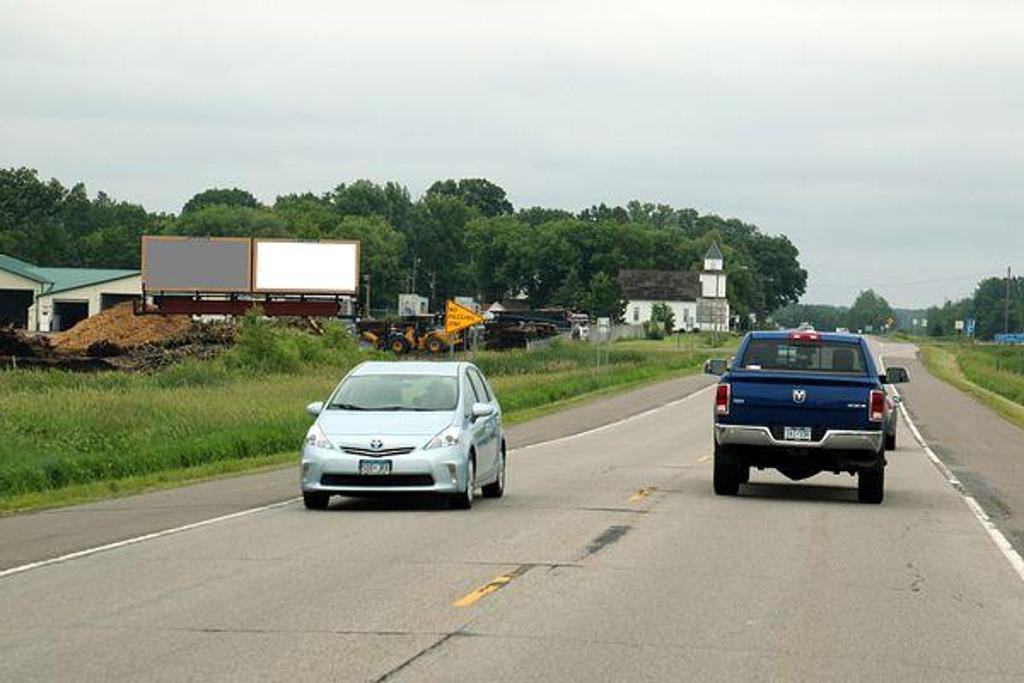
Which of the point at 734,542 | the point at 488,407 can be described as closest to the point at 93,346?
the point at 488,407

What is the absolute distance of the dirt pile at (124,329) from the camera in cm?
8409

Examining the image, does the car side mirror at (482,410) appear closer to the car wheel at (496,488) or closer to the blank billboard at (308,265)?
the car wheel at (496,488)

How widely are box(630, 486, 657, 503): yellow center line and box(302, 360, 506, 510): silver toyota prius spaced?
192 cm

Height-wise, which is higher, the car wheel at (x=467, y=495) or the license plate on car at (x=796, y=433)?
the license plate on car at (x=796, y=433)

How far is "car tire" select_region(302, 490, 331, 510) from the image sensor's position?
18.7 metres

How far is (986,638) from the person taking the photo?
10.9 meters

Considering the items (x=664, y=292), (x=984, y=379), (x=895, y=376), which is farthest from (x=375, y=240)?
(x=895, y=376)

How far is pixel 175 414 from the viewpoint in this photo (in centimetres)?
3425

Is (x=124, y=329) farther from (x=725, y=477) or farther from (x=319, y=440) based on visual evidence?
(x=319, y=440)

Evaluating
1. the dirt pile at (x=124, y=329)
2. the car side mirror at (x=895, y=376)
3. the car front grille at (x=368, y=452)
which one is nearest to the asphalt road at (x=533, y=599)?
the car front grille at (x=368, y=452)

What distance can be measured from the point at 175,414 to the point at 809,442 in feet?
57.3

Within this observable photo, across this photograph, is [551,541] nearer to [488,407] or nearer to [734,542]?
[734,542]

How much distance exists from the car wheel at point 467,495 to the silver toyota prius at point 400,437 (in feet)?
0.04

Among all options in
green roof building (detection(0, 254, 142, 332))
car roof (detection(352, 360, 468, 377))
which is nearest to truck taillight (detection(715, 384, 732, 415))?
car roof (detection(352, 360, 468, 377))
